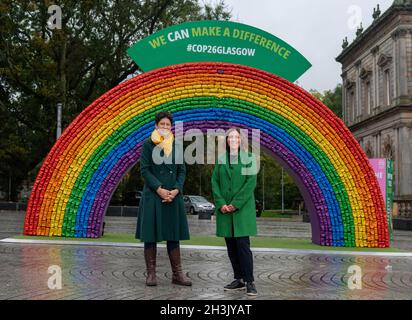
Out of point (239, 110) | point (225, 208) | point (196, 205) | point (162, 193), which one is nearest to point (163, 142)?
point (162, 193)

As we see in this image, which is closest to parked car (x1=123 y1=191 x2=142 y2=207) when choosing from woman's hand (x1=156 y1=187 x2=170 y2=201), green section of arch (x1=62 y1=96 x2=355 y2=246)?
green section of arch (x1=62 y1=96 x2=355 y2=246)

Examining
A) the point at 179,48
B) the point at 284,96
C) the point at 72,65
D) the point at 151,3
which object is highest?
the point at 151,3

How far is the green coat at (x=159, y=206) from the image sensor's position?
6.50m

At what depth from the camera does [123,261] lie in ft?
29.3

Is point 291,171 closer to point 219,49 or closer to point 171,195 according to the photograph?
point 219,49

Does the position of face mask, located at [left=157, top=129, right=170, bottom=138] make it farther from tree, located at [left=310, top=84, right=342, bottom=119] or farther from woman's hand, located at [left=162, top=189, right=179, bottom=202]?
tree, located at [left=310, top=84, right=342, bottom=119]

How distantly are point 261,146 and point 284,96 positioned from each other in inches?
52.3

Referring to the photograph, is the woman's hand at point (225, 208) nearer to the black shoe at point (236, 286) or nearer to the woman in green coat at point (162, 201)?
the woman in green coat at point (162, 201)

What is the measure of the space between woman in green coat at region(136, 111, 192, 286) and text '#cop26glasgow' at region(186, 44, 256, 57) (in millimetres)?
6249

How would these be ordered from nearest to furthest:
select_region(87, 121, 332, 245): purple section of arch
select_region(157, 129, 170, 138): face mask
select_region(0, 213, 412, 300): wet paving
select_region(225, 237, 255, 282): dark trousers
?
select_region(0, 213, 412, 300): wet paving → select_region(225, 237, 255, 282): dark trousers → select_region(157, 129, 170, 138): face mask → select_region(87, 121, 332, 245): purple section of arch

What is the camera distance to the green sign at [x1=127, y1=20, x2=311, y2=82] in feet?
40.8
